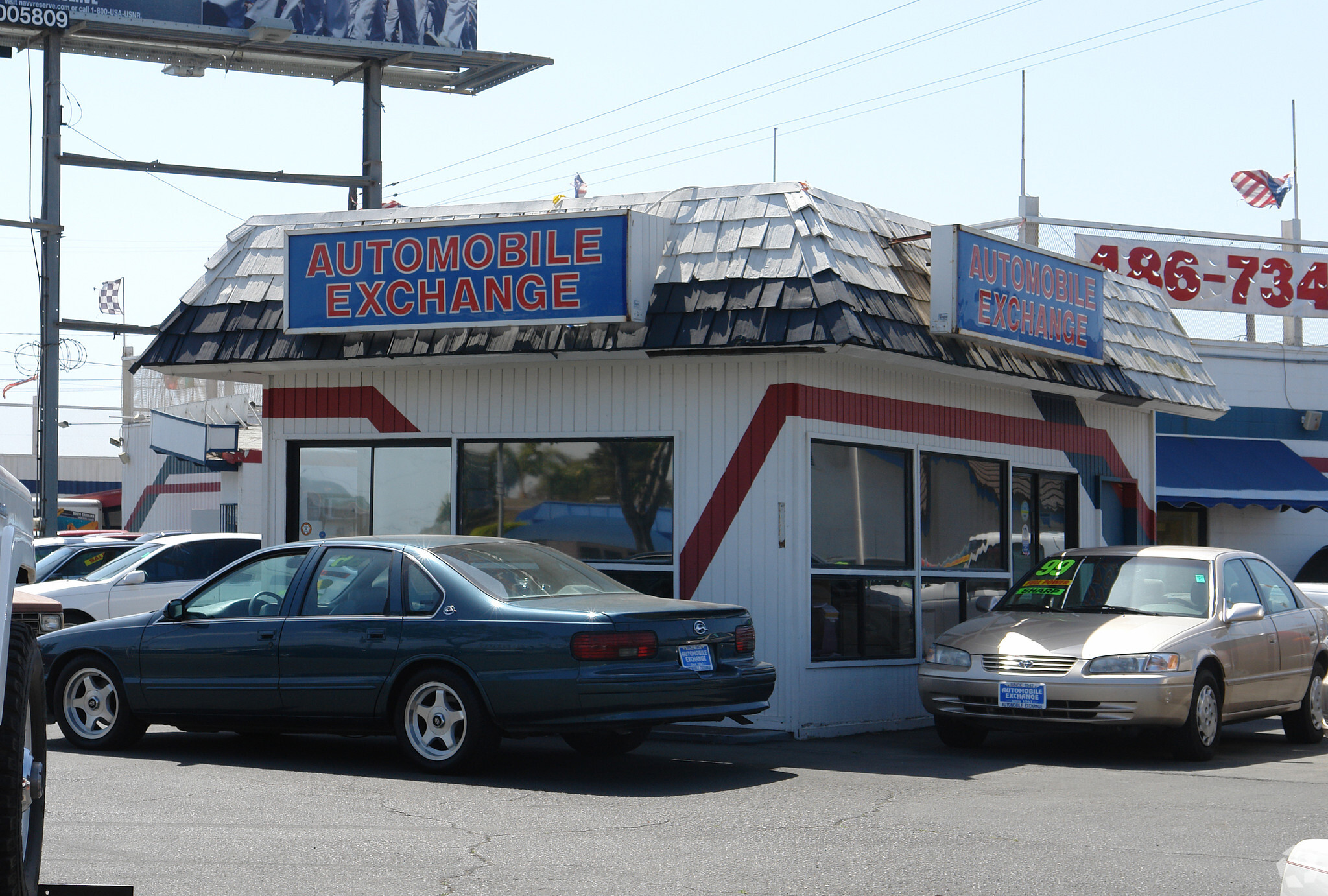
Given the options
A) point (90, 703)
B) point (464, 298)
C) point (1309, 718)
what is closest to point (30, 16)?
point (464, 298)

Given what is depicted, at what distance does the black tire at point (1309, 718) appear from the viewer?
39.4 ft

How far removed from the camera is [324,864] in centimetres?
646

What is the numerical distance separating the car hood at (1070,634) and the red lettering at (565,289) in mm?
3840

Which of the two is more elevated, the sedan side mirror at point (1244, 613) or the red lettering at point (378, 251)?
the red lettering at point (378, 251)

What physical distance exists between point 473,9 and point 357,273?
15.6 metres

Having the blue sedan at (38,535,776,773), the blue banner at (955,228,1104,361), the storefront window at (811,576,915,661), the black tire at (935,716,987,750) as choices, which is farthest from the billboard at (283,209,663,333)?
the black tire at (935,716,987,750)

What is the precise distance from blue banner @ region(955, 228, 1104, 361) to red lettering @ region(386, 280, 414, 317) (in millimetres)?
4396

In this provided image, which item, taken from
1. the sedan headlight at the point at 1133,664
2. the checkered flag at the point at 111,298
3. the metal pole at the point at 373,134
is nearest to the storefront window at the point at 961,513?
the sedan headlight at the point at 1133,664

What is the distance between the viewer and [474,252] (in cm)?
1175

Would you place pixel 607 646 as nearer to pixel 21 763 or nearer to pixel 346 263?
pixel 21 763

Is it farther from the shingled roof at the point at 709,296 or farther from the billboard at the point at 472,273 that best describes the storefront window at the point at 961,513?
the billboard at the point at 472,273

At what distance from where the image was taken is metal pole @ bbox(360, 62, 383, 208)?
24.1 meters

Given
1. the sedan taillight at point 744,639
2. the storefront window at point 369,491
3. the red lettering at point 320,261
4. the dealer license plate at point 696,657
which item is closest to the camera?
the dealer license plate at point 696,657

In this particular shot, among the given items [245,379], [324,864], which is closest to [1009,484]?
[245,379]
